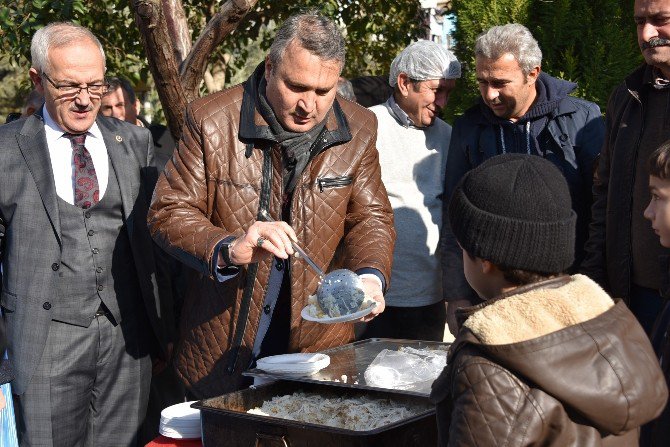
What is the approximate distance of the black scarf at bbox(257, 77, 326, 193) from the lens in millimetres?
3213

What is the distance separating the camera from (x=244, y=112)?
3225mm

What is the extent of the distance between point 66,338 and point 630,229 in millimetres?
2027

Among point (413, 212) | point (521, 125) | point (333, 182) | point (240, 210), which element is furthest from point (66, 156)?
point (521, 125)

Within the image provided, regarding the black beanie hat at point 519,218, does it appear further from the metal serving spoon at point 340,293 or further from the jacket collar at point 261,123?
the jacket collar at point 261,123

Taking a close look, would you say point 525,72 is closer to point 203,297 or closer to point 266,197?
point 266,197

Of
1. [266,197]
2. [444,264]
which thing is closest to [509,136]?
[444,264]

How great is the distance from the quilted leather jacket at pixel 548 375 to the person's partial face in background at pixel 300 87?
1362 mm

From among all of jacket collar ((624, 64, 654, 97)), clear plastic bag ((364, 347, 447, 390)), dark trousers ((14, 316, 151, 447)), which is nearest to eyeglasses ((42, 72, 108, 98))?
dark trousers ((14, 316, 151, 447))

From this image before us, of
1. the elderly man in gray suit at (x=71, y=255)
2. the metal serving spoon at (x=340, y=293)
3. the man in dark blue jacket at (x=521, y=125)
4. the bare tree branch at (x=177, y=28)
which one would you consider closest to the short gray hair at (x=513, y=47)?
the man in dark blue jacket at (x=521, y=125)

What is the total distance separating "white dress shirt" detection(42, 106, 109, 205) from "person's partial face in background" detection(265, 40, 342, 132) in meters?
0.78

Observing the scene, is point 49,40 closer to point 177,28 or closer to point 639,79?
point 639,79

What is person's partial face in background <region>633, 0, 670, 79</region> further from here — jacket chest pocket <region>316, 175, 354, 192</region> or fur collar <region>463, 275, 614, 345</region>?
fur collar <region>463, 275, 614, 345</region>

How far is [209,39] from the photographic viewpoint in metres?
5.32

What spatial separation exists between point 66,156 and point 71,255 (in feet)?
1.24
